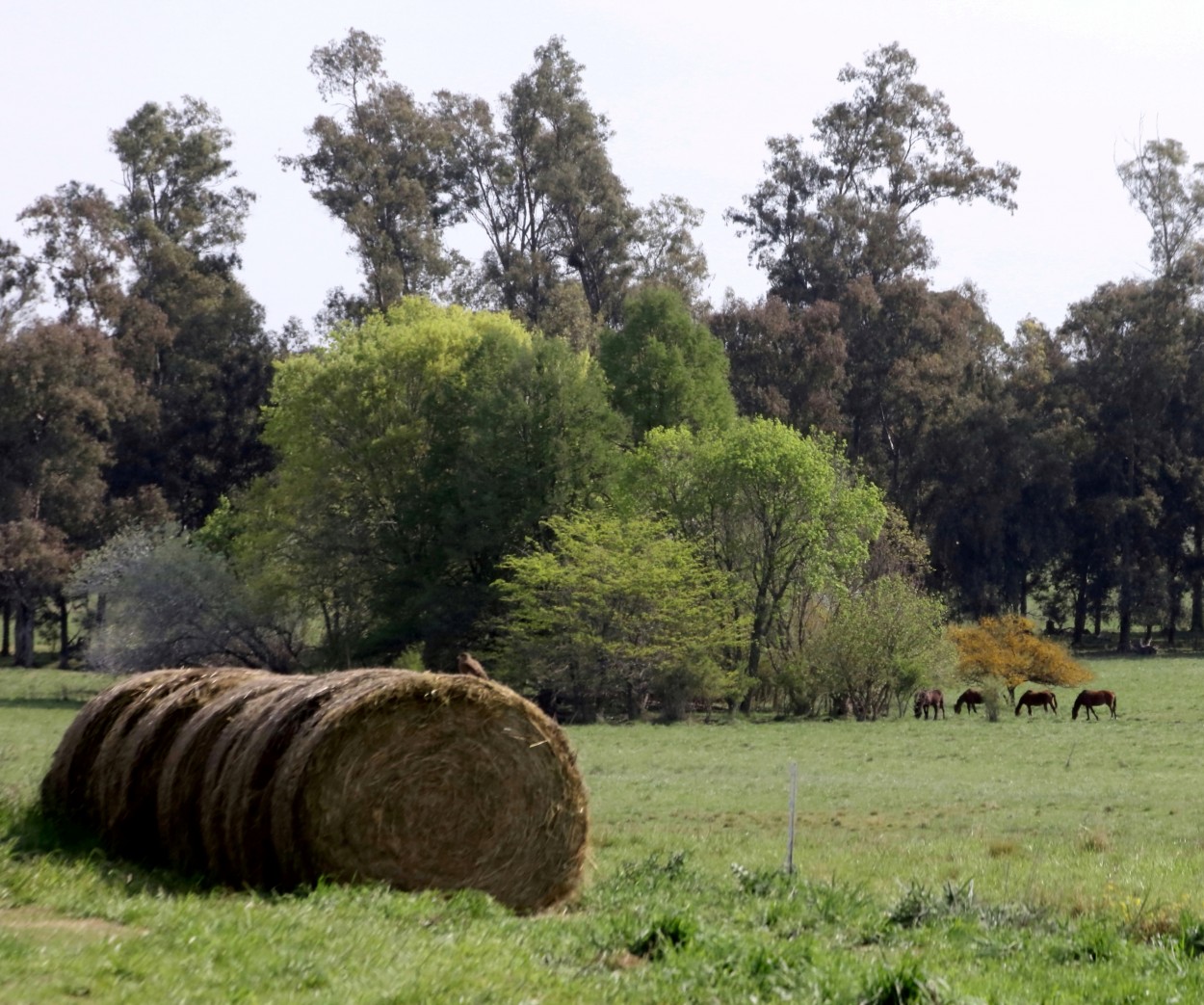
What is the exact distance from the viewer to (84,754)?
40.2ft

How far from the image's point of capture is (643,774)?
25156mm

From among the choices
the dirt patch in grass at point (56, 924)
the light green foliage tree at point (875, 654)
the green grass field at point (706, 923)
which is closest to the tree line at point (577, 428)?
the light green foliage tree at point (875, 654)

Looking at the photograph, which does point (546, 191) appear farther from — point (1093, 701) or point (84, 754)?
point (84, 754)

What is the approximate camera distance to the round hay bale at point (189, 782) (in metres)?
10.8

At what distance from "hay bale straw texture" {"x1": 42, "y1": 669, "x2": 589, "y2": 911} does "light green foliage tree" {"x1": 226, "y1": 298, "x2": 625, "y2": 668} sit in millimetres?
34946

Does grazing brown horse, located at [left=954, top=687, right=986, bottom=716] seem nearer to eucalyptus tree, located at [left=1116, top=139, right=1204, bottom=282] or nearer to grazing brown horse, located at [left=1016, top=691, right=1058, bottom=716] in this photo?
grazing brown horse, located at [left=1016, top=691, right=1058, bottom=716]

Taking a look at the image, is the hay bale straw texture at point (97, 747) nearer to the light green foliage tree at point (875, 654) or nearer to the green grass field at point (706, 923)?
the green grass field at point (706, 923)

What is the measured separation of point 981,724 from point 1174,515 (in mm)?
36727

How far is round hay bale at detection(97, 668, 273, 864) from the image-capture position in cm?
1130

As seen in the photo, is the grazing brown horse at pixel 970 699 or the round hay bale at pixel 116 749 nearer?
the round hay bale at pixel 116 749

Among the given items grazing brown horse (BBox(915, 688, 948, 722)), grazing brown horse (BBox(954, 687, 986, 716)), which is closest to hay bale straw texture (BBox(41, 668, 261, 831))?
grazing brown horse (BBox(915, 688, 948, 722))

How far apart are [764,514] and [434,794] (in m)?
35.4

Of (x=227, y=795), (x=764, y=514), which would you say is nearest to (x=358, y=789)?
(x=227, y=795)

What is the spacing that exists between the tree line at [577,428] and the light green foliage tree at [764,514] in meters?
0.12
